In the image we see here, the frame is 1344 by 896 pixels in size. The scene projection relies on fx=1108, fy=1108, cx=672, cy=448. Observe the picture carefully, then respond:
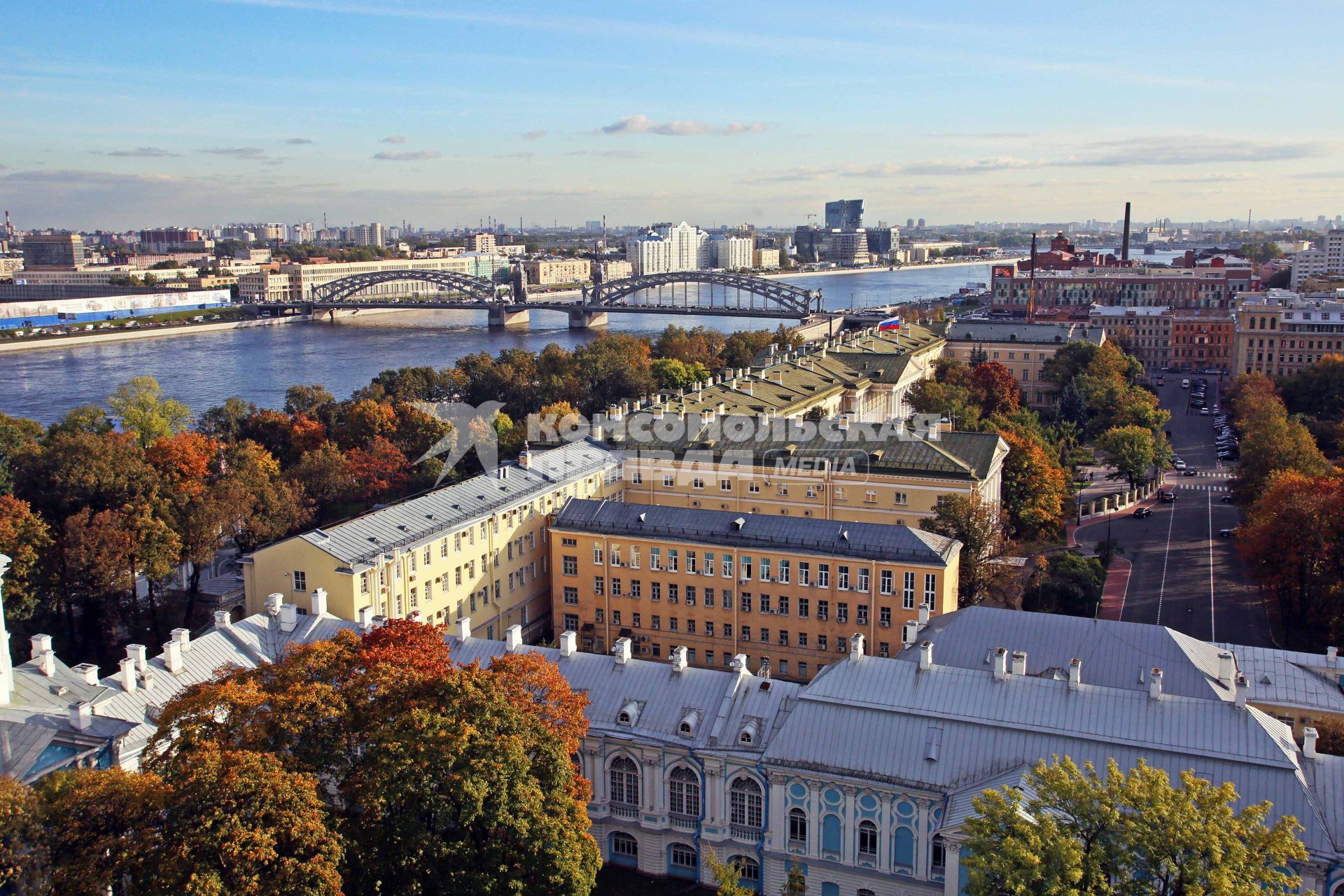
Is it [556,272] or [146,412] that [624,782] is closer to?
[146,412]

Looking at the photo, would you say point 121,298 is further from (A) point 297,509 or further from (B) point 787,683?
(B) point 787,683

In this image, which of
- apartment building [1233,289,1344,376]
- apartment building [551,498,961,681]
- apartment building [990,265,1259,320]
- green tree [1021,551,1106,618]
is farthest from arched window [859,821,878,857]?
apartment building [990,265,1259,320]

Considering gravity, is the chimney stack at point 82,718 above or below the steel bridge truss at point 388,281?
below

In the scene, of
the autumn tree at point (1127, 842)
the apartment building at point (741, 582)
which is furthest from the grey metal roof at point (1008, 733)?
the apartment building at point (741, 582)

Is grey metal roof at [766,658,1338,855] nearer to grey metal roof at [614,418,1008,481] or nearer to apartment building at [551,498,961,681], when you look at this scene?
apartment building at [551,498,961,681]

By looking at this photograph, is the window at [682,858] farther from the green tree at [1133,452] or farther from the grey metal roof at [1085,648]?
the green tree at [1133,452]
